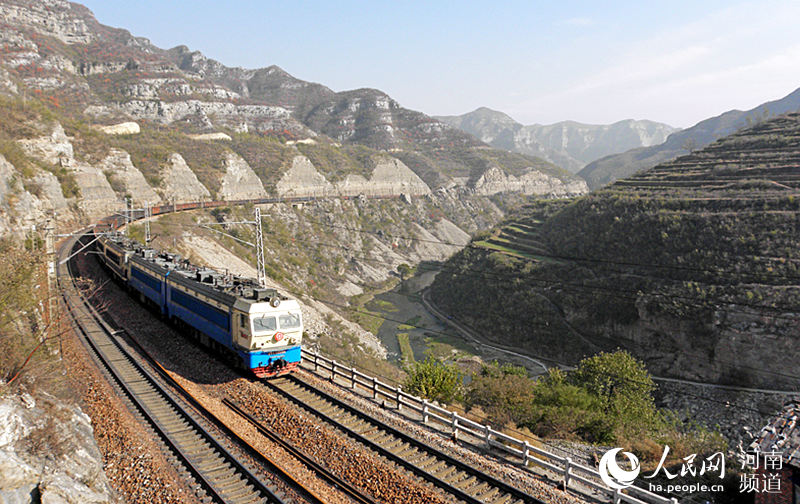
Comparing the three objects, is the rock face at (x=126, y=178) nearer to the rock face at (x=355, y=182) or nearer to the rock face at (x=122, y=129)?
the rock face at (x=122, y=129)

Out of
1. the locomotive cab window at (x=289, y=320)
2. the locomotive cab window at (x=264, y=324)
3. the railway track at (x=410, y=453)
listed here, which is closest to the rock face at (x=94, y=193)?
the locomotive cab window at (x=289, y=320)

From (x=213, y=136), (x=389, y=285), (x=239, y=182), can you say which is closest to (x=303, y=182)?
(x=239, y=182)

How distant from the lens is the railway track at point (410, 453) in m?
10.1

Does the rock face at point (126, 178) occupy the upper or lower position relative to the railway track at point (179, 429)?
upper

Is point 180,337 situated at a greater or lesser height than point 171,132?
lesser

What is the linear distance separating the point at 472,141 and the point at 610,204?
12439 cm

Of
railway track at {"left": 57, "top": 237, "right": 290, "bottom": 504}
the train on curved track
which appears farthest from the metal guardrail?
railway track at {"left": 57, "top": 237, "right": 290, "bottom": 504}

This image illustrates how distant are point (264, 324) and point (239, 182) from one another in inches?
2706

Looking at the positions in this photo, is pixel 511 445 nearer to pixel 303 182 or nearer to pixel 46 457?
pixel 46 457

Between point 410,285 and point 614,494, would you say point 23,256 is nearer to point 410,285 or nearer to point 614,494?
point 614,494

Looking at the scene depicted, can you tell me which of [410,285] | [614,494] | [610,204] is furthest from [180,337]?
[410,285]

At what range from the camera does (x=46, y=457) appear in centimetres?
884

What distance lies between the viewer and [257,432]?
13258mm

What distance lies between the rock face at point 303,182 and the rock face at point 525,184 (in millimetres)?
52394
